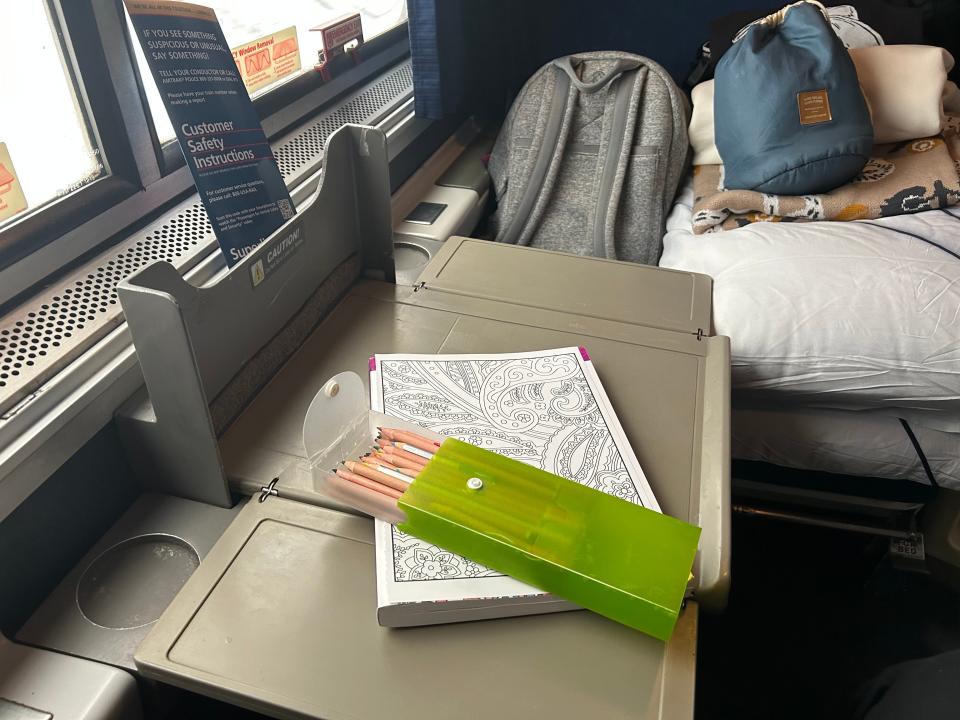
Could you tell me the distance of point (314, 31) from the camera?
1388mm

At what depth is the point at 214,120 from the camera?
0.83 m

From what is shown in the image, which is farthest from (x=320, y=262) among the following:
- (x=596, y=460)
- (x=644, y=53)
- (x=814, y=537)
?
(x=644, y=53)

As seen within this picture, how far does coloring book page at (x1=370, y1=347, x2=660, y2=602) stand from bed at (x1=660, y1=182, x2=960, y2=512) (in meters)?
0.39

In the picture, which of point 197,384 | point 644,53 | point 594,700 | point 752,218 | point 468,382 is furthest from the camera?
point 644,53

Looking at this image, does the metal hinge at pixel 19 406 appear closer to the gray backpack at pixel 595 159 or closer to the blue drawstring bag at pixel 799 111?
the gray backpack at pixel 595 159

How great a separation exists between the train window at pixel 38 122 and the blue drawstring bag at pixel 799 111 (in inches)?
41.8

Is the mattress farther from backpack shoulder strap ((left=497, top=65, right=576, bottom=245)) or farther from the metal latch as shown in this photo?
backpack shoulder strap ((left=497, top=65, right=576, bottom=245))

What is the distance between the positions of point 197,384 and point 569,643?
1.23 ft

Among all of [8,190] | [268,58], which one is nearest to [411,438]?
[8,190]

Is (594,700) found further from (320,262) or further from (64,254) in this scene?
(64,254)

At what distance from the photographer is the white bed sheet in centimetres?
112

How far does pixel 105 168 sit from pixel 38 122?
0.09 metres

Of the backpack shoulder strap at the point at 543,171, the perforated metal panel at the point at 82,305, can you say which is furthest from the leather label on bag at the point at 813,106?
the perforated metal panel at the point at 82,305

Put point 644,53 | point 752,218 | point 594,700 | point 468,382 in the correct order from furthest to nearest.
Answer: point 644,53 → point 752,218 → point 468,382 → point 594,700
